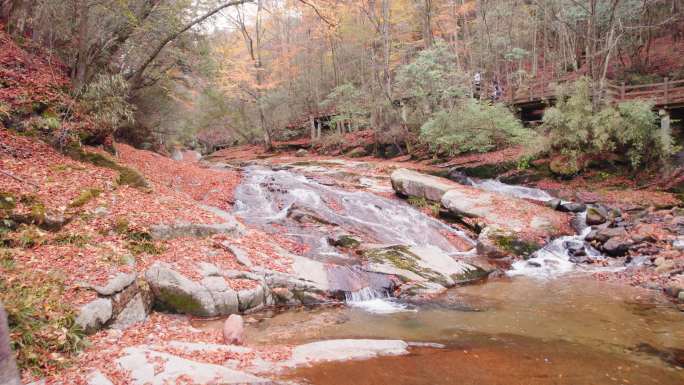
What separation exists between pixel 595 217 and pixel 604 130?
5.02m

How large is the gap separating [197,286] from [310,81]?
102 feet

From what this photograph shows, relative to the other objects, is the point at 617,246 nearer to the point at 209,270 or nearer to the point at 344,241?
the point at 344,241

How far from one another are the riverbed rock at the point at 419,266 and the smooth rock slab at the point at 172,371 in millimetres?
5409

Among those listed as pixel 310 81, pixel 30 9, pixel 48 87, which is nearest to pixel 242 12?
pixel 310 81

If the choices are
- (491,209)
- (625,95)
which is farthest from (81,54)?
(625,95)

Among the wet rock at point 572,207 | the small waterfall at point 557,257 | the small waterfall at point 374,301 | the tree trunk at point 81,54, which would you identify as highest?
the tree trunk at point 81,54

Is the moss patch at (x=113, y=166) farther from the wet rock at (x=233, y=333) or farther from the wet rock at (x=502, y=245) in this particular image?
the wet rock at (x=502, y=245)

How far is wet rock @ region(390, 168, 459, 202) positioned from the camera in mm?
15945

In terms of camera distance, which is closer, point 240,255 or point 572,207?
point 240,255

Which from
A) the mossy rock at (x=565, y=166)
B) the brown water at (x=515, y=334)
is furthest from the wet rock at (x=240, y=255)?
the mossy rock at (x=565, y=166)

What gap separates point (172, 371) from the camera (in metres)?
4.32

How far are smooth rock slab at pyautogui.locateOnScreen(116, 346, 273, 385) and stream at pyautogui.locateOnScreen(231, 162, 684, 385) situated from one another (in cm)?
57

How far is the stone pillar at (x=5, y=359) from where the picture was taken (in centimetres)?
321

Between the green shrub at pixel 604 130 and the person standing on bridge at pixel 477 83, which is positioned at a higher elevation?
the person standing on bridge at pixel 477 83
